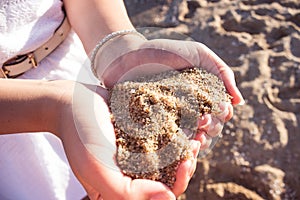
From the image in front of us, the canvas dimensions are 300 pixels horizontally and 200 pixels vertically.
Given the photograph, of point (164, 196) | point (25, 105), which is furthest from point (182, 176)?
point (25, 105)

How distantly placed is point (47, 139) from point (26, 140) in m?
0.05

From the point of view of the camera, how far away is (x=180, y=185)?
928 millimetres

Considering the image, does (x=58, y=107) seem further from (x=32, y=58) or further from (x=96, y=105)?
(x=32, y=58)

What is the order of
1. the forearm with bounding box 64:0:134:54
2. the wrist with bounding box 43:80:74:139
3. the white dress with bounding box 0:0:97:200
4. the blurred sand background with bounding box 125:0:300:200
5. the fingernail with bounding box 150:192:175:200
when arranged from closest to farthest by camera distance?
the fingernail with bounding box 150:192:175:200 → the wrist with bounding box 43:80:74:139 → the white dress with bounding box 0:0:97:200 → the forearm with bounding box 64:0:134:54 → the blurred sand background with bounding box 125:0:300:200

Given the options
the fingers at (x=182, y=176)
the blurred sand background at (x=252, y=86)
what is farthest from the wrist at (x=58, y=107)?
the blurred sand background at (x=252, y=86)

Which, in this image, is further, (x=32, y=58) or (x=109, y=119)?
(x=32, y=58)

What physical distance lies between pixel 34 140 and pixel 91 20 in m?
0.32

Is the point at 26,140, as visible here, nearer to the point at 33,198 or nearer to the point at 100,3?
the point at 33,198

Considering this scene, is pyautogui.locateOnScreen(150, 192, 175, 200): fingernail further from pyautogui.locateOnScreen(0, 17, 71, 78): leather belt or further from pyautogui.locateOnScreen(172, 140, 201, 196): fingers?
pyautogui.locateOnScreen(0, 17, 71, 78): leather belt

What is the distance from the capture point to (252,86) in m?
1.95

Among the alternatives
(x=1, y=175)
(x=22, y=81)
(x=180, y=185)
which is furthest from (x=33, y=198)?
(x=180, y=185)

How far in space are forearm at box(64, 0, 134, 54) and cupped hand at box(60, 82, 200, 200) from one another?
0.20 metres

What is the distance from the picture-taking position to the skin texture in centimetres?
88

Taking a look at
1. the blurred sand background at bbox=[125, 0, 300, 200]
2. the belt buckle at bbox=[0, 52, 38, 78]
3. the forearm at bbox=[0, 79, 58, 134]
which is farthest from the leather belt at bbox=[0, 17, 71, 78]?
the blurred sand background at bbox=[125, 0, 300, 200]
